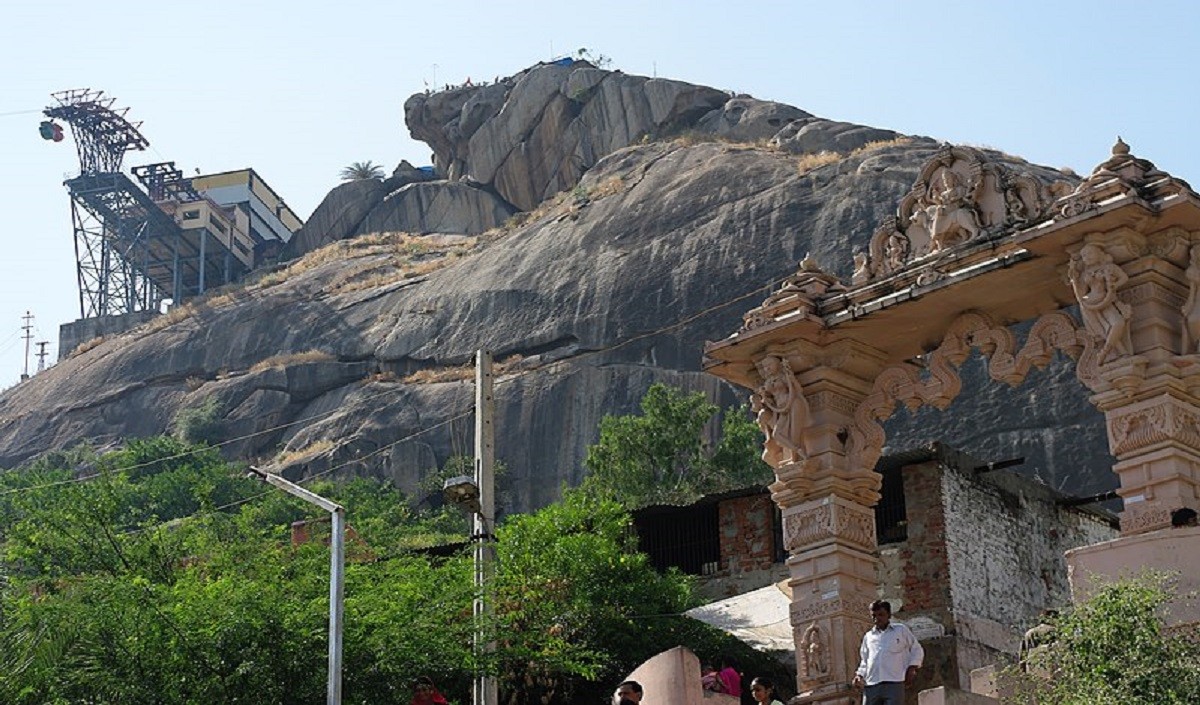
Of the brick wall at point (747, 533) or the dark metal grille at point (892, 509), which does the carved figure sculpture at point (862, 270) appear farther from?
the brick wall at point (747, 533)

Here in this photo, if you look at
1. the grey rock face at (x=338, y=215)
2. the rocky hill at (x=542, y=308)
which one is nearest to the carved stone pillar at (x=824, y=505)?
the rocky hill at (x=542, y=308)

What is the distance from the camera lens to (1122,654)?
13.1 metres

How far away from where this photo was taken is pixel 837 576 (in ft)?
56.4

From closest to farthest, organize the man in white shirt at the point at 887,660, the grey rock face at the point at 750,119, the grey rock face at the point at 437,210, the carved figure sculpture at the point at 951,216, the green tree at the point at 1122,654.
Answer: the green tree at the point at 1122,654 → the man in white shirt at the point at 887,660 → the carved figure sculpture at the point at 951,216 → the grey rock face at the point at 750,119 → the grey rock face at the point at 437,210

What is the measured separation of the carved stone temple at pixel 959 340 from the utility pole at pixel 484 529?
8.55 feet

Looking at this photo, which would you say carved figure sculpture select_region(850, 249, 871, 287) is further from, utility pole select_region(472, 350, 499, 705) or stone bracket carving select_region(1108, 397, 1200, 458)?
utility pole select_region(472, 350, 499, 705)

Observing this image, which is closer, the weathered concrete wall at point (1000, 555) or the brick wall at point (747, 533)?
the weathered concrete wall at point (1000, 555)

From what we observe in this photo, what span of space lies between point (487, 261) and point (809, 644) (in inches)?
1909

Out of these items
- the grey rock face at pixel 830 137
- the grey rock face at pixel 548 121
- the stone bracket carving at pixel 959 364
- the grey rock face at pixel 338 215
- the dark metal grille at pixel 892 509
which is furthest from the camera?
the grey rock face at pixel 338 215

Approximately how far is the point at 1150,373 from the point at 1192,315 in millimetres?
660

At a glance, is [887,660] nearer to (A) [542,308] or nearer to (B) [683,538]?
(B) [683,538]

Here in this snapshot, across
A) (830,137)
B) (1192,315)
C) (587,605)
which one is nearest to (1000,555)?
(587,605)

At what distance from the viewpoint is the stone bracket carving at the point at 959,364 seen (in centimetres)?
1638

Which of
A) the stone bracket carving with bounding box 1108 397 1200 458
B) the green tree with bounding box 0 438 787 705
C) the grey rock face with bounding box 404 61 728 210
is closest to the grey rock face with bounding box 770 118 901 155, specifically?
the grey rock face with bounding box 404 61 728 210
